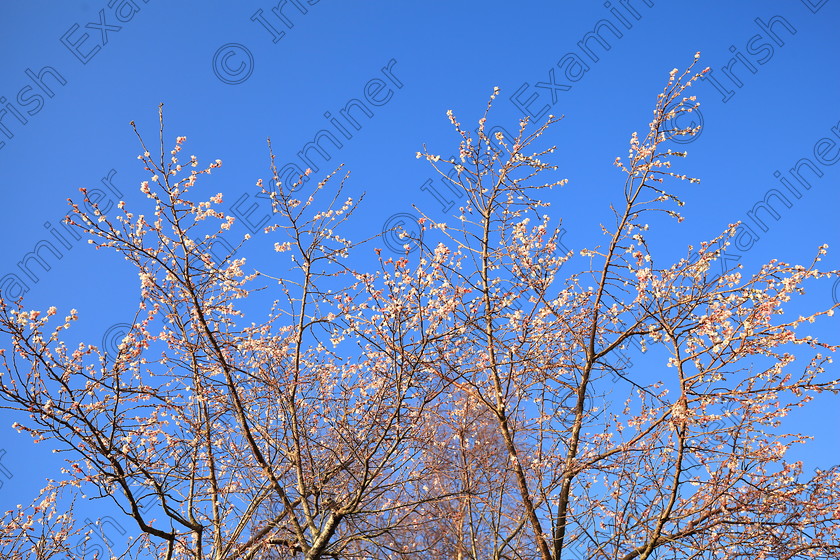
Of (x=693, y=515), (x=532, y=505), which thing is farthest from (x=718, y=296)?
(x=532, y=505)

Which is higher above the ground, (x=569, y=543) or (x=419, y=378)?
(x=419, y=378)

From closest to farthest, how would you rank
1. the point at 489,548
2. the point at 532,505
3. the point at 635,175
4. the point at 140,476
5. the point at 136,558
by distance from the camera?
the point at 140,476, the point at 532,505, the point at 635,175, the point at 136,558, the point at 489,548

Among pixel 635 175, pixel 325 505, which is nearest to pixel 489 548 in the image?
pixel 325 505

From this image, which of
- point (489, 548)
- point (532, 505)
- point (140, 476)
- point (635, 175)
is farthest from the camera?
point (489, 548)

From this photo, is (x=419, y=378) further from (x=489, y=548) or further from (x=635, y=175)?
(x=489, y=548)

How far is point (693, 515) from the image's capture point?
539 centimetres

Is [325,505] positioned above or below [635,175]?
below

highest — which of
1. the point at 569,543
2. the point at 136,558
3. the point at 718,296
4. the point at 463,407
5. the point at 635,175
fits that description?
the point at 635,175

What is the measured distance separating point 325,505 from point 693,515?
3.29 m

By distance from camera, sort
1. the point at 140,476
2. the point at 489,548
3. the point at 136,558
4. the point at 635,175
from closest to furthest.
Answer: the point at 140,476, the point at 635,175, the point at 136,558, the point at 489,548

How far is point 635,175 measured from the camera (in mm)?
6391

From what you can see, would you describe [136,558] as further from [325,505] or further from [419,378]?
[419,378]

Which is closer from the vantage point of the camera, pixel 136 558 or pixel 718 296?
pixel 718 296

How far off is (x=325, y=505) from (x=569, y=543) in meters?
2.30
